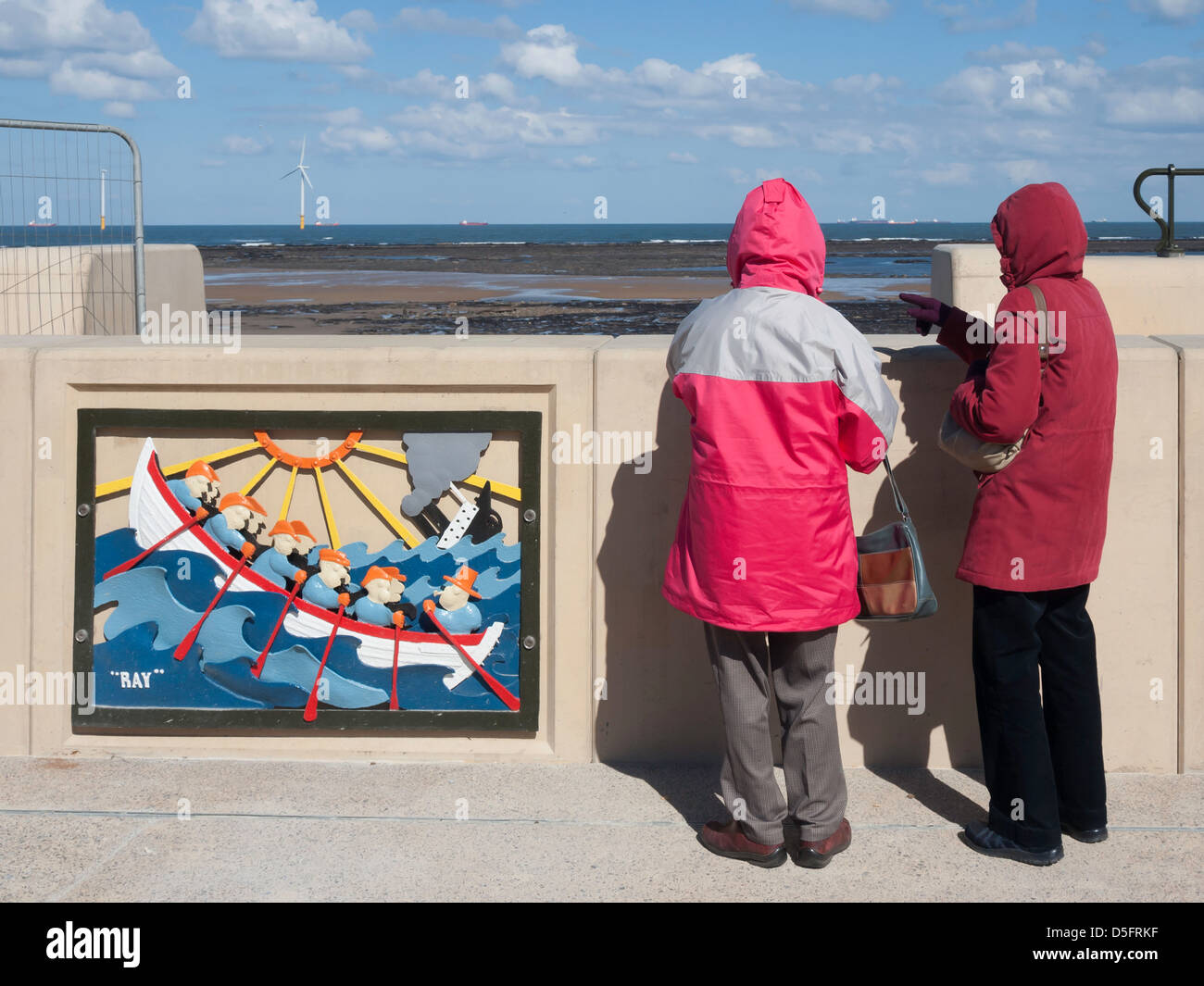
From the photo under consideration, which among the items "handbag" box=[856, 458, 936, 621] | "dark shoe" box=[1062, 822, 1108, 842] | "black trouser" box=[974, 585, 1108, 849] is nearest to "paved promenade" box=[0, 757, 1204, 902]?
"dark shoe" box=[1062, 822, 1108, 842]

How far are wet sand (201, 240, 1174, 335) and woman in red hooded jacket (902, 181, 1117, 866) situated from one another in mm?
17257

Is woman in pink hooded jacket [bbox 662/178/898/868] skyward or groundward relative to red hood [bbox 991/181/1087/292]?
groundward

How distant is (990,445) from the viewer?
12.3ft

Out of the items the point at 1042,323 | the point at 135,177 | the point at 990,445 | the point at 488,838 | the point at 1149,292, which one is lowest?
the point at 488,838

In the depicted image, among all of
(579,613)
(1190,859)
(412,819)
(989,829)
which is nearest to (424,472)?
(579,613)

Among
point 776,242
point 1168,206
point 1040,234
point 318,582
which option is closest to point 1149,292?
point 1168,206

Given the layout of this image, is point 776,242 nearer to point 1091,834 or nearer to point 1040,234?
point 1040,234

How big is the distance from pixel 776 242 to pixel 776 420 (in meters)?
0.50

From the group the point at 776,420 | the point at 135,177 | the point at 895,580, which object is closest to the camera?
the point at 776,420

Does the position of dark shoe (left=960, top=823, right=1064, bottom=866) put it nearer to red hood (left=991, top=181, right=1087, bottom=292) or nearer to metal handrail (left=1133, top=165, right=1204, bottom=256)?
red hood (left=991, top=181, right=1087, bottom=292)

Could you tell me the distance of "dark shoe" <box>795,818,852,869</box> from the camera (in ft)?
12.4

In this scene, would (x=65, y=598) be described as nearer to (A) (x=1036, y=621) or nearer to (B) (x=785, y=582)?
(B) (x=785, y=582)

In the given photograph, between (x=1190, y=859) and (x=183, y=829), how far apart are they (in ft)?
10.1
